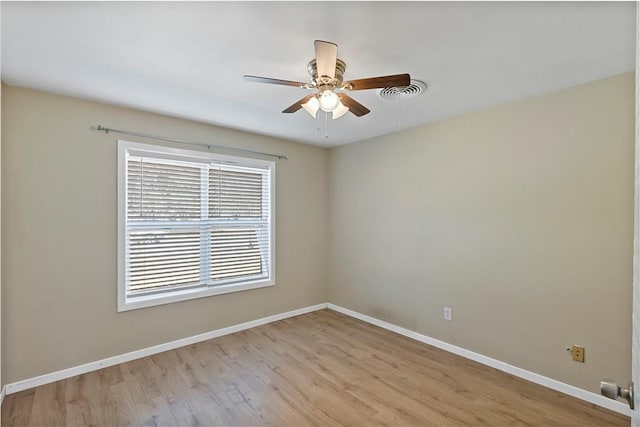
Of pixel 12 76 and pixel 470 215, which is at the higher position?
pixel 12 76

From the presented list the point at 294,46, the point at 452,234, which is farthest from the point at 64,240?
the point at 452,234

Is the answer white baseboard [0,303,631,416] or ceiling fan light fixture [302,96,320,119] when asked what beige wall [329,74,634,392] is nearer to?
white baseboard [0,303,631,416]

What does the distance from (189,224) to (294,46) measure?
2204 millimetres

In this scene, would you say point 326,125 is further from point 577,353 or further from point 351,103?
point 577,353

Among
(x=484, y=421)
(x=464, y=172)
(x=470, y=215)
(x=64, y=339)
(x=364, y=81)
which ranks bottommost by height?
(x=484, y=421)

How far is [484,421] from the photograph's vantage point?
6.72ft

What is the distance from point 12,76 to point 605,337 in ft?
15.1

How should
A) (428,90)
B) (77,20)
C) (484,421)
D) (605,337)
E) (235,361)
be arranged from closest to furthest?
(77,20), (484,421), (605,337), (428,90), (235,361)

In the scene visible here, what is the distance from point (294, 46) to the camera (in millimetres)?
1807

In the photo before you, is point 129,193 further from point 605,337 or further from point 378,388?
point 605,337

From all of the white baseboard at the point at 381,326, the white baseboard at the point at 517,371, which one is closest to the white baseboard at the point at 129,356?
the white baseboard at the point at 381,326

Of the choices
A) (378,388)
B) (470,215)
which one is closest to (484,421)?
(378,388)

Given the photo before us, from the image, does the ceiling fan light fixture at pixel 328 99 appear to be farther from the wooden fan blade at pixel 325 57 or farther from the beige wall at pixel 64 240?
the beige wall at pixel 64 240

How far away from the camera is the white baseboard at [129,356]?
2393 mm
